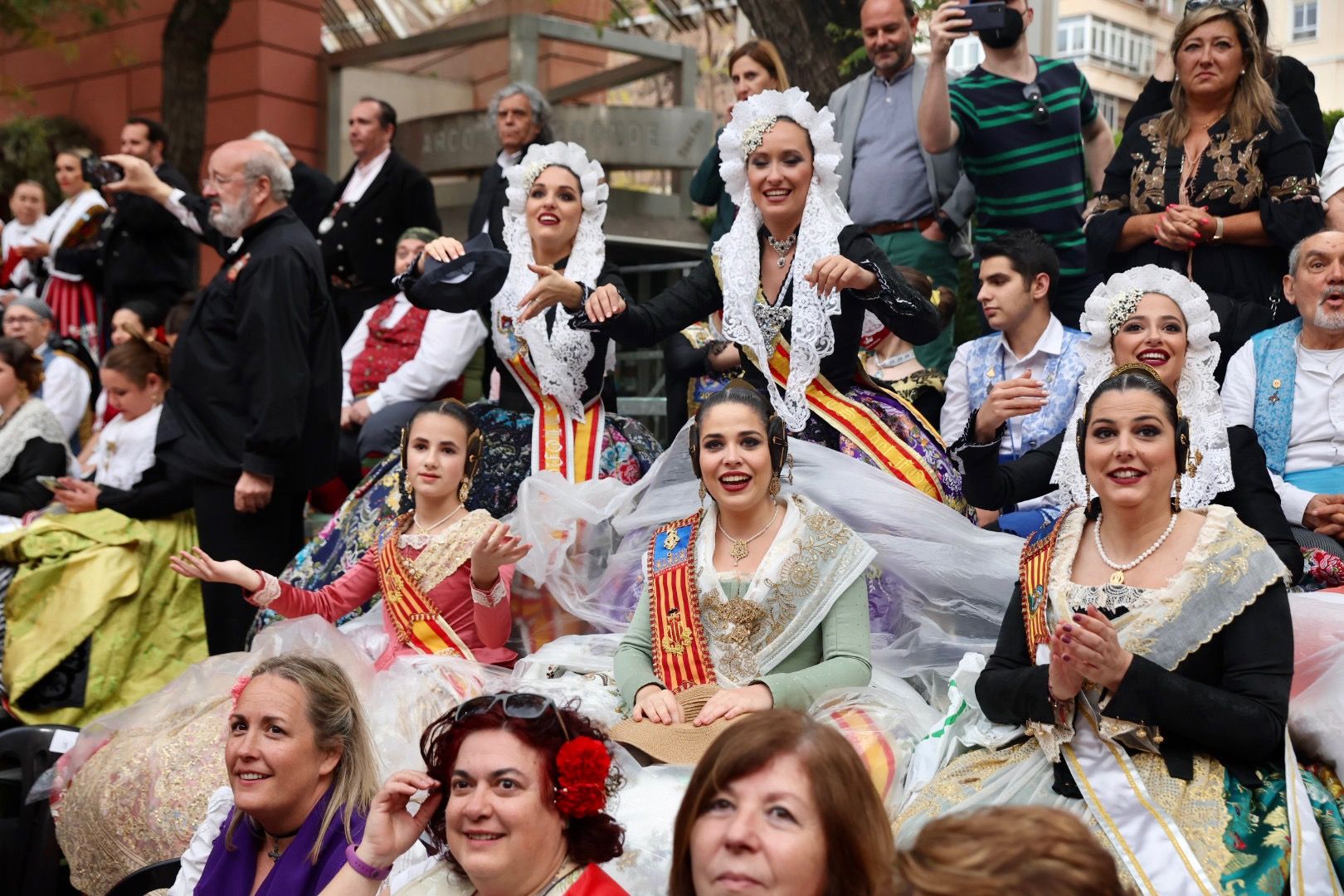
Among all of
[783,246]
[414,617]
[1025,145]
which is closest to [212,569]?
[414,617]

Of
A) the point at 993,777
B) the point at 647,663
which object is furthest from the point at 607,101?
the point at 993,777

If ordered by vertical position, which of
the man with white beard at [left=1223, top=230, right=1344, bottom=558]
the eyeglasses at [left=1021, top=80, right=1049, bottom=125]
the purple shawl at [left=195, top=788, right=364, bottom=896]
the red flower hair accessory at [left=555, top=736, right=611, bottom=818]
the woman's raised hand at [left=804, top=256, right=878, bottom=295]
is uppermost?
the eyeglasses at [left=1021, top=80, right=1049, bottom=125]

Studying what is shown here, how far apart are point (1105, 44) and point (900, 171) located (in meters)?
2.43

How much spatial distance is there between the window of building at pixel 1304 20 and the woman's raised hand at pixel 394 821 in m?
5.87

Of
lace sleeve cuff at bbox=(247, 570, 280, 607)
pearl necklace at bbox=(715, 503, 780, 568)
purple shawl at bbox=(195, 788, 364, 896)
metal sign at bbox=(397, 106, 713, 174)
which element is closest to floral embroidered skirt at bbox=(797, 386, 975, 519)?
pearl necklace at bbox=(715, 503, 780, 568)

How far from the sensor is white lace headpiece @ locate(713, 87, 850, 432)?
16.5 ft

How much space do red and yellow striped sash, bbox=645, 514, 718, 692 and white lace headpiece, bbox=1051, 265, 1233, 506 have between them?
3.48ft

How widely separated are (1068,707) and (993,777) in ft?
0.79

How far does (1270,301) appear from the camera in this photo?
553 cm

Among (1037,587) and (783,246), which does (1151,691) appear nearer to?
(1037,587)

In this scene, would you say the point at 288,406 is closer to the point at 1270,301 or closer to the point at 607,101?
the point at 1270,301

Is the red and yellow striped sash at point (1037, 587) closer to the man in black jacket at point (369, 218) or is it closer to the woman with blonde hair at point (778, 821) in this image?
the woman with blonde hair at point (778, 821)

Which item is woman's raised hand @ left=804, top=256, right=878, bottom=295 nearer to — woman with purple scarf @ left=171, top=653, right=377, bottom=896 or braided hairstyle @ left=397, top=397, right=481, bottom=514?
braided hairstyle @ left=397, top=397, right=481, bottom=514

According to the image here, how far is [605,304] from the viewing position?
199 inches
